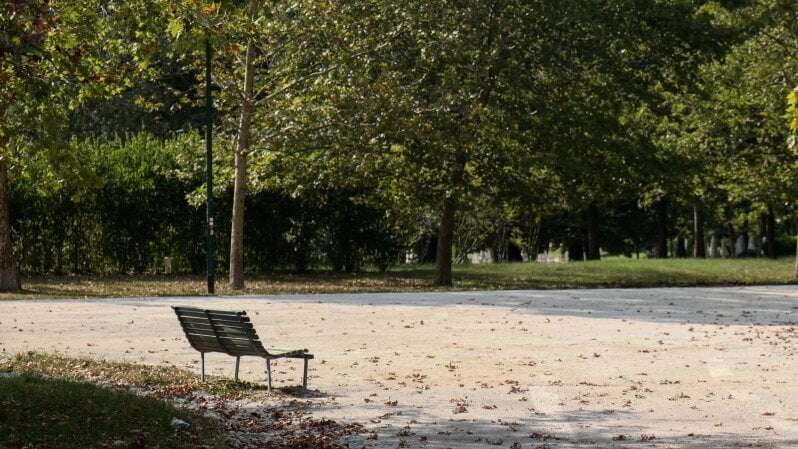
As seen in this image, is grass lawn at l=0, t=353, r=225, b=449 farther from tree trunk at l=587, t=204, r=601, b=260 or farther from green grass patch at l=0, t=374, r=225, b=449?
tree trunk at l=587, t=204, r=601, b=260

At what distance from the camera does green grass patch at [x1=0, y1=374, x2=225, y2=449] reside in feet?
30.1

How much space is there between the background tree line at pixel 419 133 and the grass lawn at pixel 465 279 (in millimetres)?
1212

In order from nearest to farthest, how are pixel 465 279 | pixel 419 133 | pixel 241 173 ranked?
1. pixel 419 133
2. pixel 241 173
3. pixel 465 279

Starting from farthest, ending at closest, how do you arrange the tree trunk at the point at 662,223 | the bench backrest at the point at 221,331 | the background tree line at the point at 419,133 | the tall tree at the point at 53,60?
1. the tree trunk at the point at 662,223
2. the background tree line at the point at 419,133
3. the bench backrest at the point at 221,331
4. the tall tree at the point at 53,60

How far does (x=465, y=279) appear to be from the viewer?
33.9 meters

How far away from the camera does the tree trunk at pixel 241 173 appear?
29188mm

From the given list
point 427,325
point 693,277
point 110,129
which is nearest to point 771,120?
point 693,277

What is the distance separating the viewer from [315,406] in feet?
38.7

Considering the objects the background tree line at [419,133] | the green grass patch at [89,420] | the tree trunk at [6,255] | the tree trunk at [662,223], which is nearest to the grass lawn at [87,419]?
the green grass patch at [89,420]

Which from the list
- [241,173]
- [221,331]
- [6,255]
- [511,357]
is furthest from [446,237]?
[221,331]

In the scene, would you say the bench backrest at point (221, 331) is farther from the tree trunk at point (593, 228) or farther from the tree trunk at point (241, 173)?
the tree trunk at point (593, 228)

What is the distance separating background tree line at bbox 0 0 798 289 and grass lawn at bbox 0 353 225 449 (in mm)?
14930

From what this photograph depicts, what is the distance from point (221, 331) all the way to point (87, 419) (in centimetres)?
334

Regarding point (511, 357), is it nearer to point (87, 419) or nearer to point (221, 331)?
point (221, 331)
